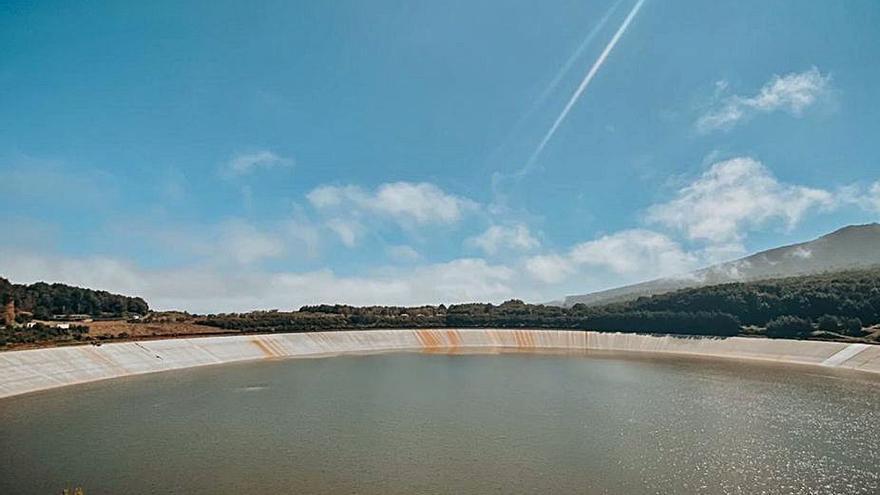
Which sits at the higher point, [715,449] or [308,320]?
[308,320]

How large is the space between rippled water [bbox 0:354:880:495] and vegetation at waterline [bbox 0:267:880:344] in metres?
23.2

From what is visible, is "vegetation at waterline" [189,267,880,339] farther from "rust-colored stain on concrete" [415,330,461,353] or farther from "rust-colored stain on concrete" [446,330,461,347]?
"rust-colored stain on concrete" [446,330,461,347]

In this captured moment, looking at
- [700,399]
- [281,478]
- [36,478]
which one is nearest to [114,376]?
[36,478]

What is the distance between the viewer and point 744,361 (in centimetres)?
6688

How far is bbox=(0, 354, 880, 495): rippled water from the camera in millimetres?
20625

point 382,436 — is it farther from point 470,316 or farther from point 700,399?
point 470,316

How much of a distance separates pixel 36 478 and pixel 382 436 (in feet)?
47.5

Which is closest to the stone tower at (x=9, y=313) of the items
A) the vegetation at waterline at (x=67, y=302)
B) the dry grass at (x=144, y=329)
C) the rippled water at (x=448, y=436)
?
the vegetation at waterline at (x=67, y=302)

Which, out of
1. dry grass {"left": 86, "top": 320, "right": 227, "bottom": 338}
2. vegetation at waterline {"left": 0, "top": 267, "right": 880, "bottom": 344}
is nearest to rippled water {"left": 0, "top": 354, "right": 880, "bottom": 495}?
dry grass {"left": 86, "top": 320, "right": 227, "bottom": 338}

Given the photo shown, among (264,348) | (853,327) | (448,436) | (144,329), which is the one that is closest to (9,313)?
(144,329)

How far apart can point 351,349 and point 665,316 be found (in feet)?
172

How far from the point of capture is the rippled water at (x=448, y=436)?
20625 mm

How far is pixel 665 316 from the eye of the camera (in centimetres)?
9075

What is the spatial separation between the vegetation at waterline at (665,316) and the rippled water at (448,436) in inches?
912
